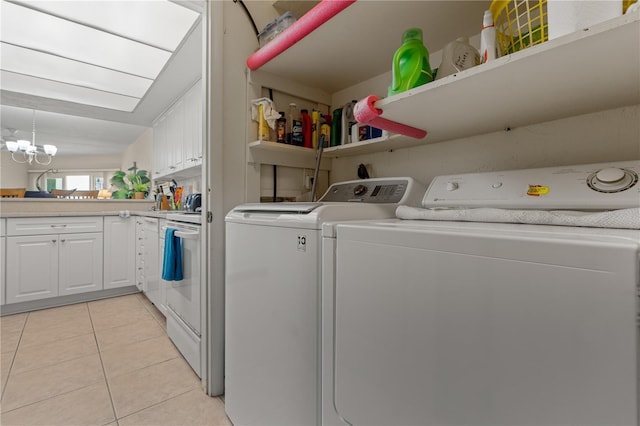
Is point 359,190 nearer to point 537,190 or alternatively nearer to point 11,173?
point 537,190

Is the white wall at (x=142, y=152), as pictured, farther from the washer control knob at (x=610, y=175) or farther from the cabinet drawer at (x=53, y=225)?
the washer control knob at (x=610, y=175)

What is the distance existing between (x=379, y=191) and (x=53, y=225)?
3251 mm

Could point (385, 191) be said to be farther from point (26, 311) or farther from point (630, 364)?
point (26, 311)

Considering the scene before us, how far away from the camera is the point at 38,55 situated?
8.54 ft

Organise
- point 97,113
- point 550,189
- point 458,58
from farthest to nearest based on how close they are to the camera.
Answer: point 97,113 → point 458,58 → point 550,189

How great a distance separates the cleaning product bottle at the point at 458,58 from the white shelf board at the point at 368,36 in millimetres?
238

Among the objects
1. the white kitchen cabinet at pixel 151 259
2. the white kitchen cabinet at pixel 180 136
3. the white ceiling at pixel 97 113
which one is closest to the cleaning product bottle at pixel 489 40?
the white ceiling at pixel 97 113

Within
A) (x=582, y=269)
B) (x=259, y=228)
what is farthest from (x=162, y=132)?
(x=582, y=269)

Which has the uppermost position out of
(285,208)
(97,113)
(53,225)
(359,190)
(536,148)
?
(97,113)

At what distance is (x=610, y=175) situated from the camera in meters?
0.86

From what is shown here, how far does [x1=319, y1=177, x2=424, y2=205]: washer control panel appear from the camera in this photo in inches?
52.2

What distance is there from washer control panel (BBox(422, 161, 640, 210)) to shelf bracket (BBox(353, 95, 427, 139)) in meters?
0.26

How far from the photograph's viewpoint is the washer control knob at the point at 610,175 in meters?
0.84

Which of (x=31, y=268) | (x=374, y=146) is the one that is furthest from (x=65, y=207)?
(x=374, y=146)
